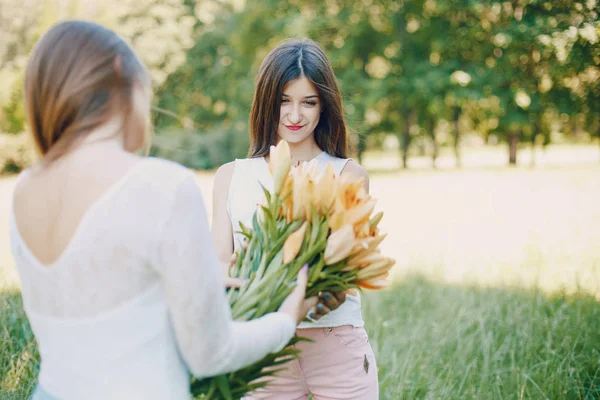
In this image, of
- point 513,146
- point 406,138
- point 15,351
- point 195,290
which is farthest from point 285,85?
point 513,146

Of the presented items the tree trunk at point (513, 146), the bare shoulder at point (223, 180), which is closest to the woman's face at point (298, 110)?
the bare shoulder at point (223, 180)

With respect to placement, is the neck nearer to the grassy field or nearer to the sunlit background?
the sunlit background

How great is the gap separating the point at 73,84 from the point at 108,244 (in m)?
0.35

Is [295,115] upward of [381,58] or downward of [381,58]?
downward

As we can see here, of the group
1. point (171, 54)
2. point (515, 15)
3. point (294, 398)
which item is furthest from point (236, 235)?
point (171, 54)

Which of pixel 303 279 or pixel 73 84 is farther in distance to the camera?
pixel 303 279

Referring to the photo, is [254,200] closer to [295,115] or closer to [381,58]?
[295,115]

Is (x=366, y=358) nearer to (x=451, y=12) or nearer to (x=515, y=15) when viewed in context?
(x=515, y=15)

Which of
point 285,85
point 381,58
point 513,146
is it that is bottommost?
point 513,146

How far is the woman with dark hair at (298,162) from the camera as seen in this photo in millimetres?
2094

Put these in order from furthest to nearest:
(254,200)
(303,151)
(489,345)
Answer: (489,345), (303,151), (254,200)

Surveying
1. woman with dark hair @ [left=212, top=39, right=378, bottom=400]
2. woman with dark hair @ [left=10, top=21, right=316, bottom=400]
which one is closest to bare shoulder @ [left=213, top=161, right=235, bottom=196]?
woman with dark hair @ [left=212, top=39, right=378, bottom=400]

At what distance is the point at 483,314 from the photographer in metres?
4.29

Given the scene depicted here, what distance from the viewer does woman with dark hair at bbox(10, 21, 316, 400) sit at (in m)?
1.10
